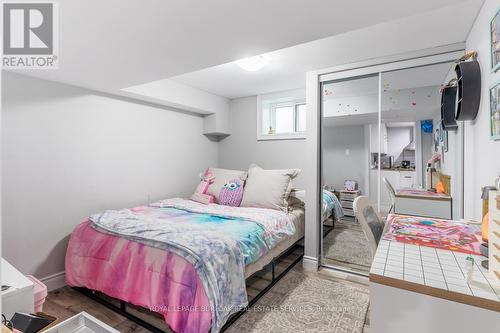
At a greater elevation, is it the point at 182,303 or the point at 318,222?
the point at 318,222

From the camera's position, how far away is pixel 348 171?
3.04 metres

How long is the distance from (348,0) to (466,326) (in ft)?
4.62

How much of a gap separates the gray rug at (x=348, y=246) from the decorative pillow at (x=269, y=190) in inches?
30.4

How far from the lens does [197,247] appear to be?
1799mm

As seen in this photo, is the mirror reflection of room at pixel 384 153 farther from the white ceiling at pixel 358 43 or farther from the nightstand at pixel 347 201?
the white ceiling at pixel 358 43

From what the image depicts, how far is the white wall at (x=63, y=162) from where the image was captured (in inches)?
90.0

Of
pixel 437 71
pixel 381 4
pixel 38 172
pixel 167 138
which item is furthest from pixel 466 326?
pixel 167 138

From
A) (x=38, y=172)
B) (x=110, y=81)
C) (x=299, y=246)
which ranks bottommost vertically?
(x=299, y=246)

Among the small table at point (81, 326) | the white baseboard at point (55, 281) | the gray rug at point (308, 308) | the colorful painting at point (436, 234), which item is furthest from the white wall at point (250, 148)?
the small table at point (81, 326)

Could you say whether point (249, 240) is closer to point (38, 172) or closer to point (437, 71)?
point (38, 172)

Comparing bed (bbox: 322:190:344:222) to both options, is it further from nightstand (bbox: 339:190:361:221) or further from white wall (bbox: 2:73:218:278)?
white wall (bbox: 2:73:218:278)

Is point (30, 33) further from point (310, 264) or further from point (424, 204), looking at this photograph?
point (424, 204)

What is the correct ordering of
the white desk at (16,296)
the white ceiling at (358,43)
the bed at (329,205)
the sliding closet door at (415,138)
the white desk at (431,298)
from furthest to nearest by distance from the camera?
the bed at (329,205) → the sliding closet door at (415,138) → the white ceiling at (358,43) → the white desk at (16,296) → the white desk at (431,298)

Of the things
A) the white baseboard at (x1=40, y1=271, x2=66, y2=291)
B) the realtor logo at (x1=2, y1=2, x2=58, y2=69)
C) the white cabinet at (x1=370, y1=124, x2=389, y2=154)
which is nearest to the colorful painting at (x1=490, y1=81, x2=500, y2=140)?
the white cabinet at (x1=370, y1=124, x2=389, y2=154)
